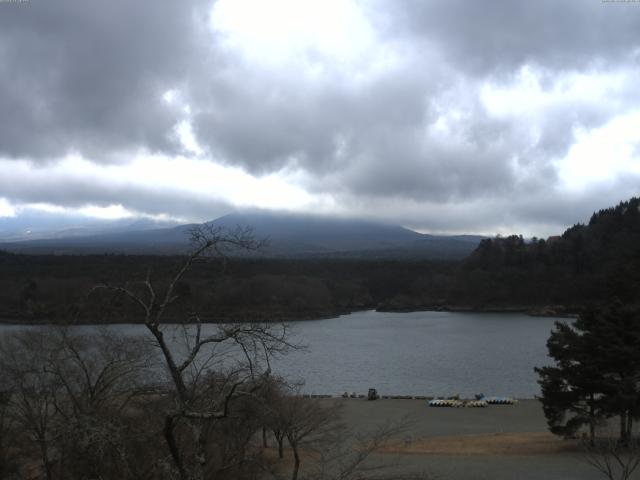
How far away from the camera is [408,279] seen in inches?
4341

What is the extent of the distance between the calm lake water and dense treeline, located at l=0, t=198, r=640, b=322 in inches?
514

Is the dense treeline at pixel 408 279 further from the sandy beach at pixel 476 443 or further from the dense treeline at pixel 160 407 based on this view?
the dense treeline at pixel 160 407

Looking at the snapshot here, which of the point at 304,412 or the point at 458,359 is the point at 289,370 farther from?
the point at 304,412

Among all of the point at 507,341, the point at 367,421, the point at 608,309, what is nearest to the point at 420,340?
the point at 507,341

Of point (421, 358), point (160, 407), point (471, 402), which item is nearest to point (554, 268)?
point (421, 358)

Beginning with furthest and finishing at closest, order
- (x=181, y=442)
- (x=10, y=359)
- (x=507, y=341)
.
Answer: (x=507, y=341) < (x=10, y=359) < (x=181, y=442)

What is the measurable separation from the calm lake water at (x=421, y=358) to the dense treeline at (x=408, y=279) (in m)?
13.1

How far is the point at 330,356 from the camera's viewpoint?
45.3 meters

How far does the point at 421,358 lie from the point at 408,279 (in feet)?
218

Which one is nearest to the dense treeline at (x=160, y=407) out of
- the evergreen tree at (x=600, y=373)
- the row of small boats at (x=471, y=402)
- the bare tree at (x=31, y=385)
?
the bare tree at (x=31, y=385)

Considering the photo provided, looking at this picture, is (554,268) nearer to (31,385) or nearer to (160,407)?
(31,385)

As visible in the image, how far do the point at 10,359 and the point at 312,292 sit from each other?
76.0m

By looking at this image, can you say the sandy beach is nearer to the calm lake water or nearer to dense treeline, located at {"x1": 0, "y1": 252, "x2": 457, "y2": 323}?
the calm lake water

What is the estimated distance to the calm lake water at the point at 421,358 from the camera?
3388 centimetres
